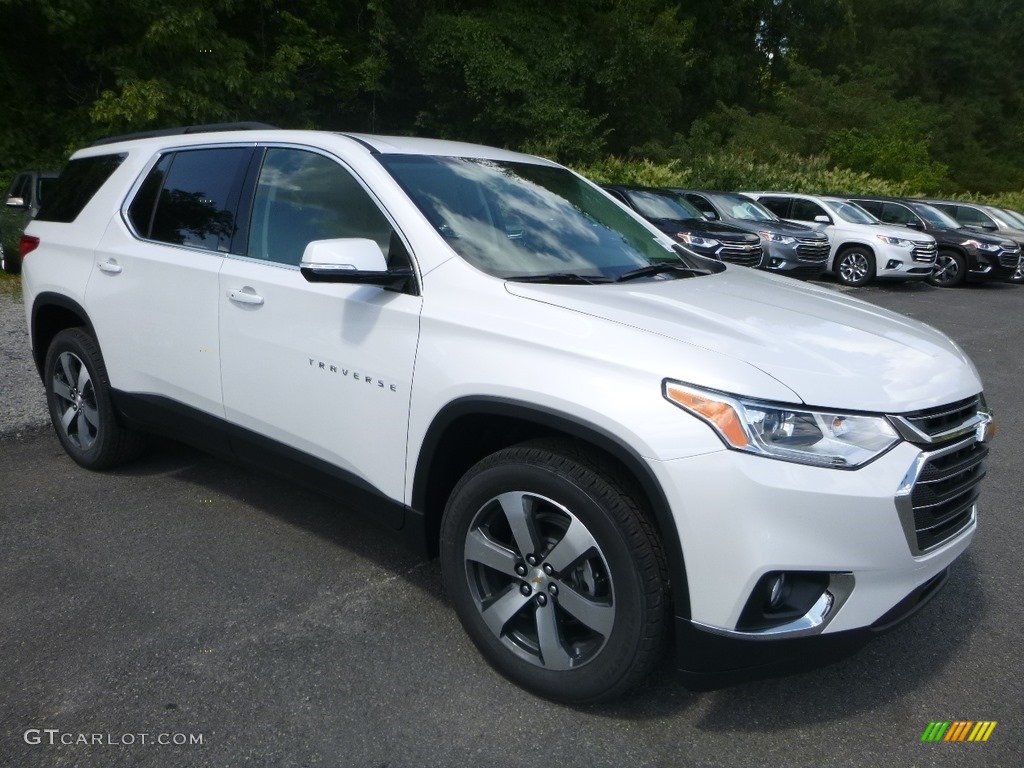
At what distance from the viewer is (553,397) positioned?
264cm

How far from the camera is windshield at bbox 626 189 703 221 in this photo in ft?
46.8

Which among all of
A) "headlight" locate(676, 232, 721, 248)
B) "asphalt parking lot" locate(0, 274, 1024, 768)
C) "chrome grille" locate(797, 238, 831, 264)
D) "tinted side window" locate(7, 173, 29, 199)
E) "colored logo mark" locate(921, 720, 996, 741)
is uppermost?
"colored logo mark" locate(921, 720, 996, 741)

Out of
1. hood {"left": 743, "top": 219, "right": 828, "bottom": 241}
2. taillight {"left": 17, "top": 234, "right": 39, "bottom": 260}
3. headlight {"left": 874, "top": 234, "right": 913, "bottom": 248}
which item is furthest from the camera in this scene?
headlight {"left": 874, "top": 234, "right": 913, "bottom": 248}

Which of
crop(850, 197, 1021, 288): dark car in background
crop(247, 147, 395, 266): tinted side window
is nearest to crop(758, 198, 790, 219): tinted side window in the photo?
crop(850, 197, 1021, 288): dark car in background

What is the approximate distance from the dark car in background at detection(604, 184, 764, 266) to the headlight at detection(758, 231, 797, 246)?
0.56 m

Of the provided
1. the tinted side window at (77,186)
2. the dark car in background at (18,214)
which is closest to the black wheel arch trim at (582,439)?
the tinted side window at (77,186)

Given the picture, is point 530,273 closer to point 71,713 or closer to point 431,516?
point 431,516

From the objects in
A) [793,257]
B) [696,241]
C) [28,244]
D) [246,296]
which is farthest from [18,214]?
[793,257]

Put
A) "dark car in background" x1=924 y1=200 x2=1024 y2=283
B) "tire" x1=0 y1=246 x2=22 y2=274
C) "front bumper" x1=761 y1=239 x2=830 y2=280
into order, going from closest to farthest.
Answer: "tire" x1=0 y1=246 x2=22 y2=274, "front bumper" x1=761 y1=239 x2=830 y2=280, "dark car in background" x1=924 y1=200 x2=1024 y2=283

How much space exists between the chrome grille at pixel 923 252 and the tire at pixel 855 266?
74 cm

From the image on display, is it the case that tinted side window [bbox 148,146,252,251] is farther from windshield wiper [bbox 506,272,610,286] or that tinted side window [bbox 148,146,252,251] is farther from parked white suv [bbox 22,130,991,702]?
windshield wiper [bbox 506,272,610,286]

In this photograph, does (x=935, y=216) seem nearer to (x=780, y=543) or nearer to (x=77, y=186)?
(x=77, y=186)

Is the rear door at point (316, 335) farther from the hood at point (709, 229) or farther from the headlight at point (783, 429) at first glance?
the hood at point (709, 229)

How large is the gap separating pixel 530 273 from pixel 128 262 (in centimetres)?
214
